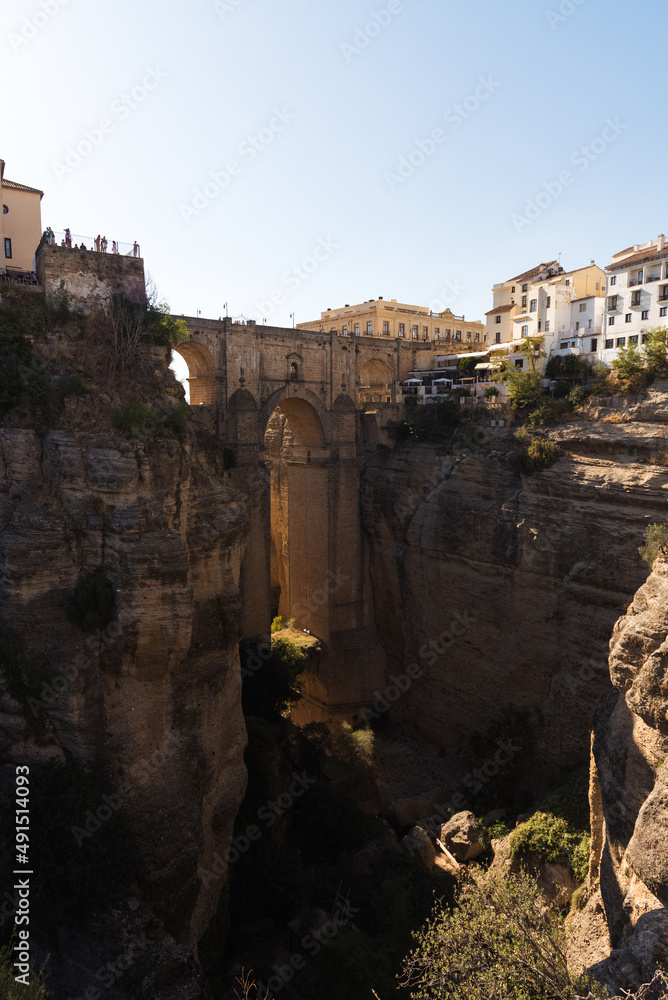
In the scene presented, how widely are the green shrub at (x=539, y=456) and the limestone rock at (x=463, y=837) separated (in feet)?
33.9

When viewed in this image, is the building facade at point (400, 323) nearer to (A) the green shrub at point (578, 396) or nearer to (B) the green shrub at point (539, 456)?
(A) the green shrub at point (578, 396)

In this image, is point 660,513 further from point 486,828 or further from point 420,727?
point 420,727

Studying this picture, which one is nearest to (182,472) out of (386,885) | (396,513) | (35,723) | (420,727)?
(35,723)

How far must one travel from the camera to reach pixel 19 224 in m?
17.0

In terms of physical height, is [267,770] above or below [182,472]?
below

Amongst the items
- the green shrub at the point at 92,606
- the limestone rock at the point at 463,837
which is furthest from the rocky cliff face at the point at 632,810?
the green shrub at the point at 92,606

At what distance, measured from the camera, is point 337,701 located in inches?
1010

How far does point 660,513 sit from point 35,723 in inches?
601

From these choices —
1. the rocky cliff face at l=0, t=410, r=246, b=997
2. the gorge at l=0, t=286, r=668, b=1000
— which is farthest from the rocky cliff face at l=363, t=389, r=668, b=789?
the rocky cliff face at l=0, t=410, r=246, b=997

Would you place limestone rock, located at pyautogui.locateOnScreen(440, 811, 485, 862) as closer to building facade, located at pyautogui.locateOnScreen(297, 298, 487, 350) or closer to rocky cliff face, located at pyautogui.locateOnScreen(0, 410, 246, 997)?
rocky cliff face, located at pyautogui.locateOnScreen(0, 410, 246, 997)

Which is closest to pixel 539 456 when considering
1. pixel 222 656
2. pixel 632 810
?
pixel 222 656

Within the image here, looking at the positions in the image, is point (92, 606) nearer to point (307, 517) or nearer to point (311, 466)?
point (311, 466)

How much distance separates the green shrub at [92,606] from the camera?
1102 cm

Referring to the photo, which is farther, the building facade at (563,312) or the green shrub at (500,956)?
the building facade at (563,312)
